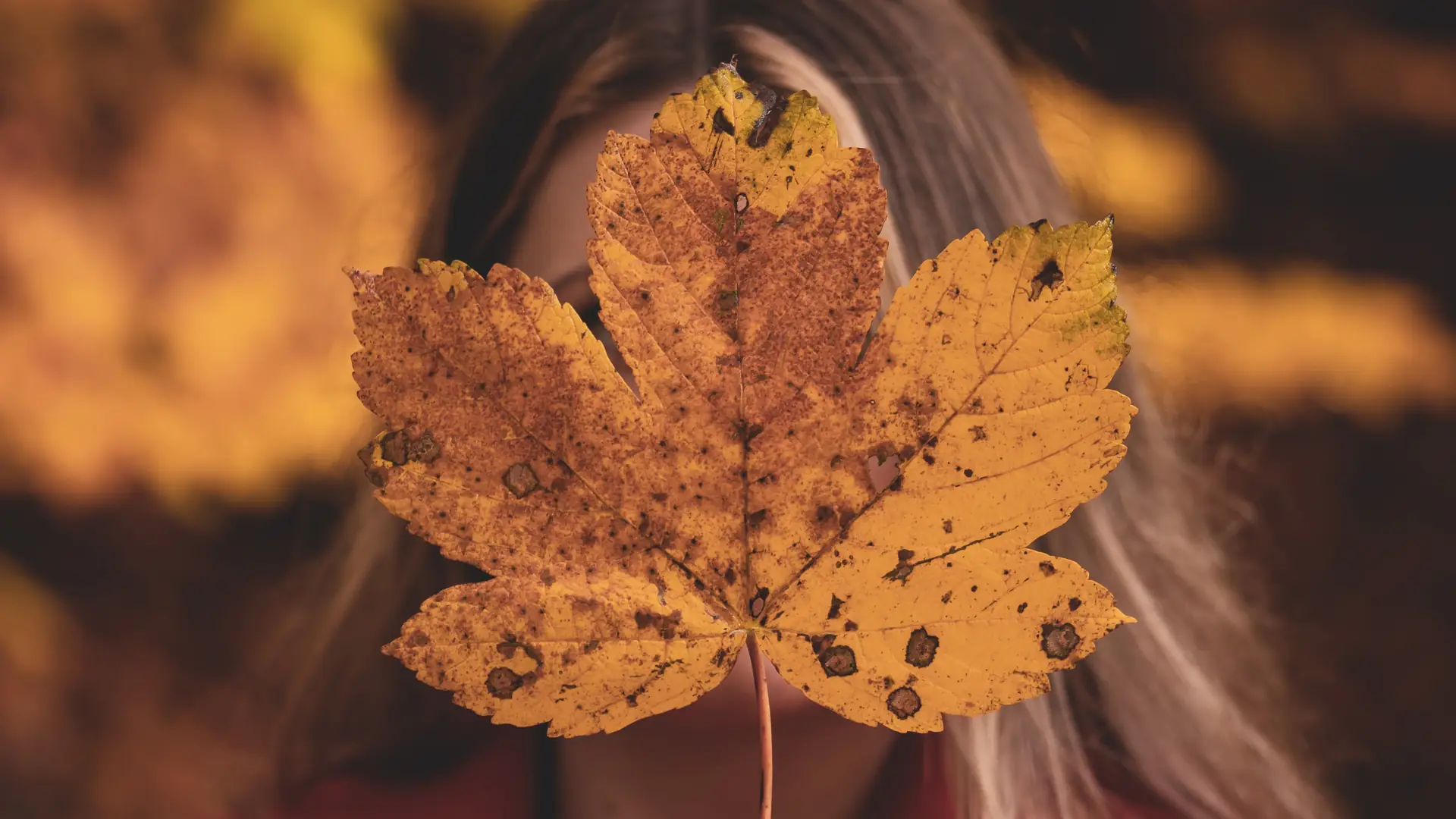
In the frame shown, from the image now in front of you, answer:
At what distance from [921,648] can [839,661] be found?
0.02 meters

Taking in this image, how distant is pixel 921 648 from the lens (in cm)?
23

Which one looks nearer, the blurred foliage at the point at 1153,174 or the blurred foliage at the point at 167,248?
the blurred foliage at the point at 1153,174

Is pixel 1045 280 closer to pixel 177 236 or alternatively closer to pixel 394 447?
pixel 394 447

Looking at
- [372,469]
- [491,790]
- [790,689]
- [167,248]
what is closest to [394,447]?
[372,469]

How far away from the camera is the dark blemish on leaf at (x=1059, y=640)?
223mm

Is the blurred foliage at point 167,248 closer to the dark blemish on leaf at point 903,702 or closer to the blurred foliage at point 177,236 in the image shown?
the blurred foliage at point 177,236

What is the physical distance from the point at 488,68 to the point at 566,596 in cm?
78

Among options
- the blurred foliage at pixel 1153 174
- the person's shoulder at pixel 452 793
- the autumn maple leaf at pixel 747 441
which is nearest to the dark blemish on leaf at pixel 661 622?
the autumn maple leaf at pixel 747 441

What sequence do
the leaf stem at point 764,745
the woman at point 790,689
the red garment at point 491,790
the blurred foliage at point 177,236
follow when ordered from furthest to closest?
the blurred foliage at point 177,236
the red garment at point 491,790
the woman at point 790,689
the leaf stem at point 764,745

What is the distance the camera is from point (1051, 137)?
0.96 m

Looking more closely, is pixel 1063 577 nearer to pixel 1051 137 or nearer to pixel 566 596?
pixel 566 596

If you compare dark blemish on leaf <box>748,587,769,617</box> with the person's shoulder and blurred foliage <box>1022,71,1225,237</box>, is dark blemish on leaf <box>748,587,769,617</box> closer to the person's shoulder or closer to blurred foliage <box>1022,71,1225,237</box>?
the person's shoulder

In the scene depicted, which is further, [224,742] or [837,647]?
[224,742]

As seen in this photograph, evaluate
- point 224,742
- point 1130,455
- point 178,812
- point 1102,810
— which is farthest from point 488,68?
point 178,812
